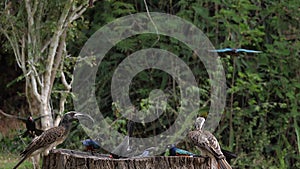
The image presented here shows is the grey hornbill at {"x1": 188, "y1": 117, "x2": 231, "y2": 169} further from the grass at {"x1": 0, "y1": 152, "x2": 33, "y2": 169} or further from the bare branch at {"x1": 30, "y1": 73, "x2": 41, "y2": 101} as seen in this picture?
the grass at {"x1": 0, "y1": 152, "x2": 33, "y2": 169}

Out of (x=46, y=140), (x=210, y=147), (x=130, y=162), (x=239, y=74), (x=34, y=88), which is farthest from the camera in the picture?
(x=239, y=74)

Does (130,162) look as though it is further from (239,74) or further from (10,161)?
(10,161)

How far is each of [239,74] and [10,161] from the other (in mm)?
3929

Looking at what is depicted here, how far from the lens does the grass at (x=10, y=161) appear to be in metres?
9.12

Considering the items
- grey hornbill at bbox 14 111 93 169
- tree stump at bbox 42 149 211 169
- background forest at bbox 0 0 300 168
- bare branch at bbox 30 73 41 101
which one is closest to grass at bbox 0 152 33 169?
background forest at bbox 0 0 300 168

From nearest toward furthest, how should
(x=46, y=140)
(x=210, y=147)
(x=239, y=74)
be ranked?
(x=210, y=147), (x=46, y=140), (x=239, y=74)

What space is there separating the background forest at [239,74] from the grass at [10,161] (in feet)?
0.85

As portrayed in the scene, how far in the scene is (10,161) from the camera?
962 cm

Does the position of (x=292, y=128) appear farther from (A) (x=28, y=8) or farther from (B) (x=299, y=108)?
(A) (x=28, y=8)

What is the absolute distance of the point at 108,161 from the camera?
210 inches

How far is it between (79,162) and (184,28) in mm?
5308

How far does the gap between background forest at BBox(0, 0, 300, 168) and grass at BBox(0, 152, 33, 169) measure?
0.85 feet

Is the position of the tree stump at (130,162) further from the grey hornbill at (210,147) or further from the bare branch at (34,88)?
the bare branch at (34,88)

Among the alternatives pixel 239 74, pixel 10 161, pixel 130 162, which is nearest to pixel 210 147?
pixel 130 162
